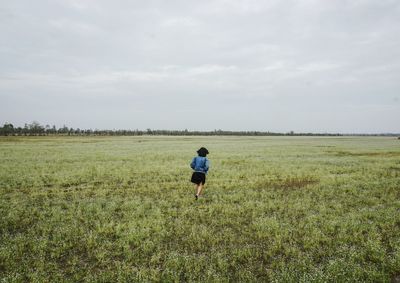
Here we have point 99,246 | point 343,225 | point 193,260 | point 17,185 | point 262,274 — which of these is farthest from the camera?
point 17,185

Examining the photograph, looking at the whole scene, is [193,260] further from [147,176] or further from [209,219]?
[147,176]

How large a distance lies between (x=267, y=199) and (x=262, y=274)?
7255 millimetres

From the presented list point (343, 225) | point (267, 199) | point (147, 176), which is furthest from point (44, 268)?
point (147, 176)

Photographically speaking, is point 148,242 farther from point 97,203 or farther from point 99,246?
point 97,203

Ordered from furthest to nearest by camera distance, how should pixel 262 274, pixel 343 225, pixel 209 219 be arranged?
pixel 209 219
pixel 343 225
pixel 262 274

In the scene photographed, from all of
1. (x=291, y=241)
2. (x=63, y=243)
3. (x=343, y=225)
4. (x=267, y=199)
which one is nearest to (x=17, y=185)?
(x=63, y=243)

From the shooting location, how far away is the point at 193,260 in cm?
721

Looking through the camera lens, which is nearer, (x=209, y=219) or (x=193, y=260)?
(x=193, y=260)

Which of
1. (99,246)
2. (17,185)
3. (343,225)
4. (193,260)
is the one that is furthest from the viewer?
(17,185)

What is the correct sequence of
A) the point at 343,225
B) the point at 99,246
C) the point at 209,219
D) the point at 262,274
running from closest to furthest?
the point at 262,274 → the point at 99,246 → the point at 343,225 → the point at 209,219

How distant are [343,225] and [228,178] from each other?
10.5 meters

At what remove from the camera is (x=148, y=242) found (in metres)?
8.30

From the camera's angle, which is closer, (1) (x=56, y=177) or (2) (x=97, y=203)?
(2) (x=97, y=203)

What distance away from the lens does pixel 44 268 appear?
22.5 feet
